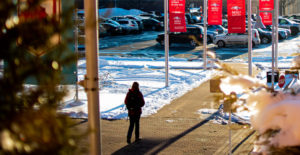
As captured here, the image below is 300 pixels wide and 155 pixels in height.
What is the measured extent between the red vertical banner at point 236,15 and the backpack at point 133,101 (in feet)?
29.0

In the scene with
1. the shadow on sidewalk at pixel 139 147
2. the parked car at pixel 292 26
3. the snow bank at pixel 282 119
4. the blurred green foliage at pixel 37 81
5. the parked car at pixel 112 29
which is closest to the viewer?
the blurred green foliage at pixel 37 81

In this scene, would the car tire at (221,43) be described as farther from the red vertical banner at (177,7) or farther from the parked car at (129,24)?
the red vertical banner at (177,7)

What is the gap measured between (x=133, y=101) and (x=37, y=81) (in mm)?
9546

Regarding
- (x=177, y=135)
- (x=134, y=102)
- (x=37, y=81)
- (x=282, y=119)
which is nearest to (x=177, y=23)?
(x=177, y=135)

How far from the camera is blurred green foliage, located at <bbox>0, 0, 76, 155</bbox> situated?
6.11 ft

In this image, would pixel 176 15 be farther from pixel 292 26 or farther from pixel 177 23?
pixel 292 26

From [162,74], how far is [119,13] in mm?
31852

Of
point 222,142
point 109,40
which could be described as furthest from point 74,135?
point 109,40

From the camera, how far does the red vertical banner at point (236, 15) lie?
18812 mm

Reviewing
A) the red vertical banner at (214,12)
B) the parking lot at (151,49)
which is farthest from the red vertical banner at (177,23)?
the parking lot at (151,49)

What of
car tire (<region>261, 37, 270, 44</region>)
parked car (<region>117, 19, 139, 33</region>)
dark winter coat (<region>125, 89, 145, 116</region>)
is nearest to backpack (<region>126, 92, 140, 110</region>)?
dark winter coat (<region>125, 89, 145, 116</region>)

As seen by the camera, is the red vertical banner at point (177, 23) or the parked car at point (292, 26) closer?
the red vertical banner at point (177, 23)

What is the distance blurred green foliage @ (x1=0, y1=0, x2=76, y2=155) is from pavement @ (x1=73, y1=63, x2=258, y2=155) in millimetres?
7158

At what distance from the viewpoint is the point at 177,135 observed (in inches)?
481
